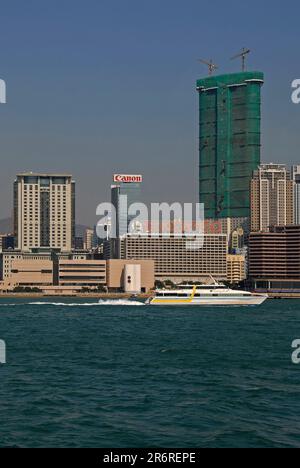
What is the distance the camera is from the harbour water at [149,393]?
24.0 meters

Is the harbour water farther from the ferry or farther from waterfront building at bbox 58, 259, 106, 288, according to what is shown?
waterfront building at bbox 58, 259, 106, 288

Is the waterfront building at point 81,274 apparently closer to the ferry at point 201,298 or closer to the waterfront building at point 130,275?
the waterfront building at point 130,275

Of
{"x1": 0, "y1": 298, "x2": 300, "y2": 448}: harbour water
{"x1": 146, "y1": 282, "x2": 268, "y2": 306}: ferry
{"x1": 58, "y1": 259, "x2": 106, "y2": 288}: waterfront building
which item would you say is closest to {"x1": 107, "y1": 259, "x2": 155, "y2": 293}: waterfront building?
{"x1": 58, "y1": 259, "x2": 106, "y2": 288}: waterfront building

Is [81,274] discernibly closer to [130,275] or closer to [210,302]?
[130,275]

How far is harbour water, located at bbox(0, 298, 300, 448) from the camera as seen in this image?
24016mm

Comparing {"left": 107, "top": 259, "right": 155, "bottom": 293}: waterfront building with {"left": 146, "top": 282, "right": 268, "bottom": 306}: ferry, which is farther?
{"left": 107, "top": 259, "right": 155, "bottom": 293}: waterfront building

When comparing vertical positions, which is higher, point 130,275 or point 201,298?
point 201,298

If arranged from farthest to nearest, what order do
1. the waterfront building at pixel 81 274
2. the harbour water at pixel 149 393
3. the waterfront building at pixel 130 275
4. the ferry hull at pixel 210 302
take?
the waterfront building at pixel 81 274 < the waterfront building at pixel 130 275 < the ferry hull at pixel 210 302 < the harbour water at pixel 149 393

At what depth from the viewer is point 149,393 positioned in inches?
1187

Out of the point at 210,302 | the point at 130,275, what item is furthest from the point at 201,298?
the point at 130,275

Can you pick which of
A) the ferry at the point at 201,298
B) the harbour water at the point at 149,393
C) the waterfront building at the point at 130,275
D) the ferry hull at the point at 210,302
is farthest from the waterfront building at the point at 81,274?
the harbour water at the point at 149,393

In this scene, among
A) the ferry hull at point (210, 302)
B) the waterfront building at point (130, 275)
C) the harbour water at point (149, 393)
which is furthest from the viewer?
the waterfront building at point (130, 275)
